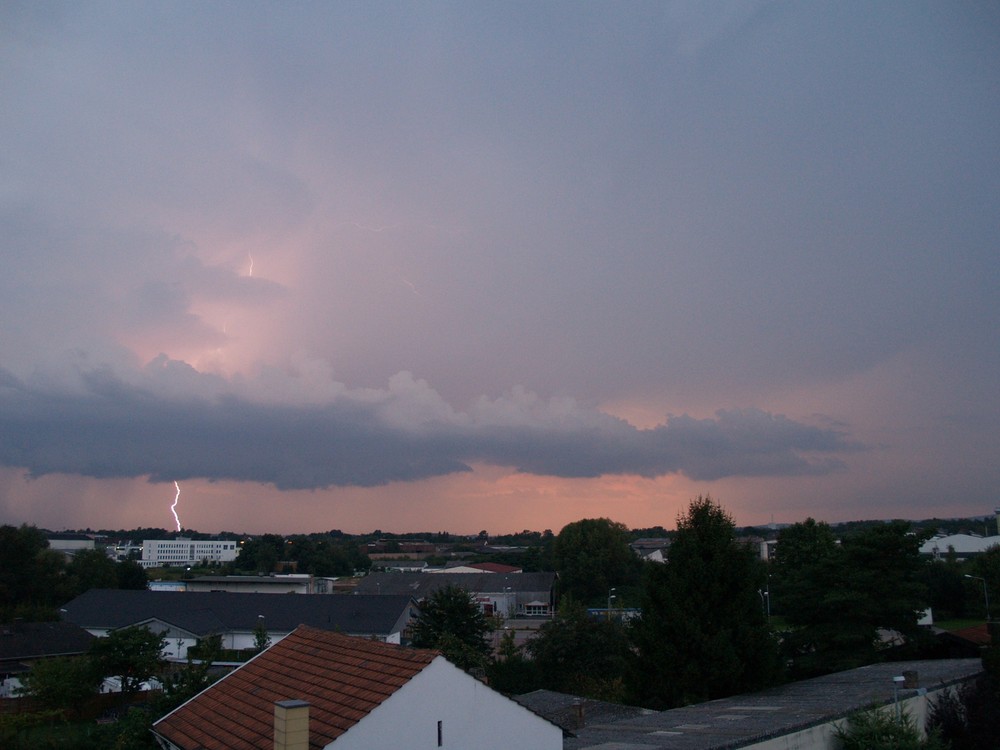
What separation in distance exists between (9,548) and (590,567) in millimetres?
68164

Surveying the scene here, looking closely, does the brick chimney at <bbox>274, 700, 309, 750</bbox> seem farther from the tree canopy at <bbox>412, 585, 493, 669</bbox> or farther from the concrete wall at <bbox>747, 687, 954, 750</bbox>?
the tree canopy at <bbox>412, 585, 493, 669</bbox>

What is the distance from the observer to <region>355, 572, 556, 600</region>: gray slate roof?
322 ft

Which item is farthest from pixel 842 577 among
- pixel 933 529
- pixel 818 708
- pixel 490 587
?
pixel 490 587

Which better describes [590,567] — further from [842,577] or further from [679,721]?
[679,721]

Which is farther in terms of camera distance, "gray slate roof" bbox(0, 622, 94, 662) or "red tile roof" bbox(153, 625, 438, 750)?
"gray slate roof" bbox(0, 622, 94, 662)

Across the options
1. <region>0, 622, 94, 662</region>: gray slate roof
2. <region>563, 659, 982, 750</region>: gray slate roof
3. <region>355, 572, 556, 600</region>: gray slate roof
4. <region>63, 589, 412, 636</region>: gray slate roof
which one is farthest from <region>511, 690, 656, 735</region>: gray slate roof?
<region>355, 572, 556, 600</region>: gray slate roof

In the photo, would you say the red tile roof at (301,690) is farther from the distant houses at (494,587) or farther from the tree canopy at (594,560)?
the tree canopy at (594,560)

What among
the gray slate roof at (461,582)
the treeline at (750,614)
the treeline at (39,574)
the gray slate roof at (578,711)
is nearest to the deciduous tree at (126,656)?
the gray slate roof at (578,711)

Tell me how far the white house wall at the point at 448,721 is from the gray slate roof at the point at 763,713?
156 inches

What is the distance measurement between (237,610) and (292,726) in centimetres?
5763

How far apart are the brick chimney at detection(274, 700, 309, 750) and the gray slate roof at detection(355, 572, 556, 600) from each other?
3436 inches

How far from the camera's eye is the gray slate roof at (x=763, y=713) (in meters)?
17.1

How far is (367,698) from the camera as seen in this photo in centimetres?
1267

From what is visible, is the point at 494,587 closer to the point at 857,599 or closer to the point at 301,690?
the point at 857,599
